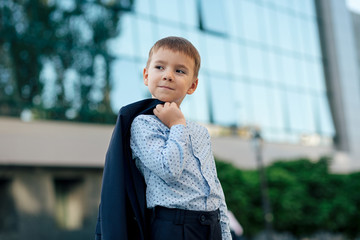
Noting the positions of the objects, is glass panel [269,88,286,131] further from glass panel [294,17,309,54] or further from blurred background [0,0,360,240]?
glass panel [294,17,309,54]

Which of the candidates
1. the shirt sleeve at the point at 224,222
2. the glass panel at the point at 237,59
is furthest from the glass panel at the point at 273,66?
the shirt sleeve at the point at 224,222

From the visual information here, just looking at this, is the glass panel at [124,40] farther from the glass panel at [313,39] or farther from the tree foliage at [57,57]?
the glass panel at [313,39]

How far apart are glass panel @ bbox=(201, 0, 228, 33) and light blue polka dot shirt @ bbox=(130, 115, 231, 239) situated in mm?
23791

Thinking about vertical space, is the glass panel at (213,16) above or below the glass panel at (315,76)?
above

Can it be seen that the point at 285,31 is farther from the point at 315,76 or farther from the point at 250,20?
the point at 315,76

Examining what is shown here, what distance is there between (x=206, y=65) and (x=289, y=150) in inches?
258

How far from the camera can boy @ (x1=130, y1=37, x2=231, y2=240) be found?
245 cm

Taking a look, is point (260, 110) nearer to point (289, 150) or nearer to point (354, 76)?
point (289, 150)

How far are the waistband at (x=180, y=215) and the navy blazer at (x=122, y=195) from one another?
7 cm

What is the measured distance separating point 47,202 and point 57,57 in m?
5.43

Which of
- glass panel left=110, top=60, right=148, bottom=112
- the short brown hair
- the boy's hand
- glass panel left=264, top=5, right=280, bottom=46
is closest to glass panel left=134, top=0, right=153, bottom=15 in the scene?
glass panel left=110, top=60, right=148, bottom=112

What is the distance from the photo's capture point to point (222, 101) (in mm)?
25938

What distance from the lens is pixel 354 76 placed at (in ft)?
109

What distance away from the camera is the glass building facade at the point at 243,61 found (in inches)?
905
